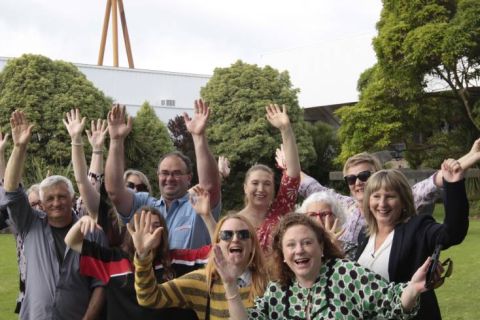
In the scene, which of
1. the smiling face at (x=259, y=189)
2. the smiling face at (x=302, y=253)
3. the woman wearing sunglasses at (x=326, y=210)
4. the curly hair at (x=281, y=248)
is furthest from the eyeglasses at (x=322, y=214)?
the smiling face at (x=302, y=253)

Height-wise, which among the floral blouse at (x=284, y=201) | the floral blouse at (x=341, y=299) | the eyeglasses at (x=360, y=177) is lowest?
the floral blouse at (x=341, y=299)

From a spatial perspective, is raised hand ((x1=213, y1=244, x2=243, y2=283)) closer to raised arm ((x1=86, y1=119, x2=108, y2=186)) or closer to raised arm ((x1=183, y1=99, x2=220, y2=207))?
raised arm ((x1=183, y1=99, x2=220, y2=207))

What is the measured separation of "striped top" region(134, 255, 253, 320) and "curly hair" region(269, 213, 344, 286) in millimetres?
305

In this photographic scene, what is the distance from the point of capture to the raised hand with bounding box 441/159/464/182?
3.87m

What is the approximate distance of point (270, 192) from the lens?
17.4ft

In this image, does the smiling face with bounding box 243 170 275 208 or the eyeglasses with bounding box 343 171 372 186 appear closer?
the eyeglasses with bounding box 343 171 372 186

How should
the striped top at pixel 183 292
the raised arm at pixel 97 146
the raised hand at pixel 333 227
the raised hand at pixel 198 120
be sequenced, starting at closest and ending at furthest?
the striped top at pixel 183 292
the raised hand at pixel 333 227
the raised hand at pixel 198 120
the raised arm at pixel 97 146

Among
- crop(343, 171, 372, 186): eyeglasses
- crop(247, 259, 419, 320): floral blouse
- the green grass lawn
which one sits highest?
crop(343, 171, 372, 186): eyeglasses

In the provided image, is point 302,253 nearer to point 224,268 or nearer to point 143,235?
point 224,268

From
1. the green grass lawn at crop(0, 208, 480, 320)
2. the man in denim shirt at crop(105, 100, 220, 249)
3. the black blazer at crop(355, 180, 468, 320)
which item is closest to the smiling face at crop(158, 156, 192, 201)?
the man in denim shirt at crop(105, 100, 220, 249)

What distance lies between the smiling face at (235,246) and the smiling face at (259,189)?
1.25 metres

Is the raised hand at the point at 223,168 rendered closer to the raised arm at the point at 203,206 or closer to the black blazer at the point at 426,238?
the raised arm at the point at 203,206

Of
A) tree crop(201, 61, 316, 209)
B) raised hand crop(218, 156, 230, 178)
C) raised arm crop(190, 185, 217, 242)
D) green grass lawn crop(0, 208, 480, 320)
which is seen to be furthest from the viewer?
tree crop(201, 61, 316, 209)

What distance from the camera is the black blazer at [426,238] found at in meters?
3.80
